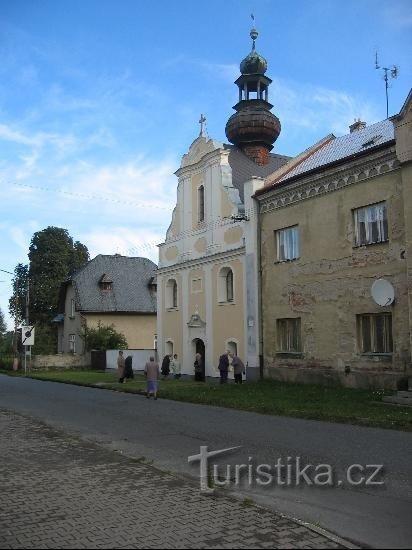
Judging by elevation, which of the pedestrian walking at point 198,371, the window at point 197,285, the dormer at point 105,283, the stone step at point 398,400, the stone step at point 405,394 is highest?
the dormer at point 105,283

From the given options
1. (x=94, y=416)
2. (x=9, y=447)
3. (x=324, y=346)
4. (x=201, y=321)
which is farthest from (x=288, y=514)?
(x=201, y=321)

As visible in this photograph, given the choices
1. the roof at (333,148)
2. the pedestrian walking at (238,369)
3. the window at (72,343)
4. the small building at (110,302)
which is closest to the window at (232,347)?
the pedestrian walking at (238,369)

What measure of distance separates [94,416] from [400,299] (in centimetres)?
1026

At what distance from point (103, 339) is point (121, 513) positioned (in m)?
39.5

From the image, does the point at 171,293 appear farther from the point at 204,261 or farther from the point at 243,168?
the point at 243,168

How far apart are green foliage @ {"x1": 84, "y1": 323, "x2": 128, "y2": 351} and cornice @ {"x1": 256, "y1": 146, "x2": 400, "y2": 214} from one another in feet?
75.5

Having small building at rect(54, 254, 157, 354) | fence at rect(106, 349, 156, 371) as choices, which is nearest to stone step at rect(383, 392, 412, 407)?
fence at rect(106, 349, 156, 371)

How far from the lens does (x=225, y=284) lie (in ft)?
93.1

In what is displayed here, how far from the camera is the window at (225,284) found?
28.1 m

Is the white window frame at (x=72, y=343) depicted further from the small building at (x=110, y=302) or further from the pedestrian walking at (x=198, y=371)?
the pedestrian walking at (x=198, y=371)

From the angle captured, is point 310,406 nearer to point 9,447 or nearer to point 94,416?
point 94,416

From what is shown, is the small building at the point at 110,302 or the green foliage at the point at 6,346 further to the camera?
the green foliage at the point at 6,346

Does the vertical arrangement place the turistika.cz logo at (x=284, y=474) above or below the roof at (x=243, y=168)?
below

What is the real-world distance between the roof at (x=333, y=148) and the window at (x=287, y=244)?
2.10 meters
